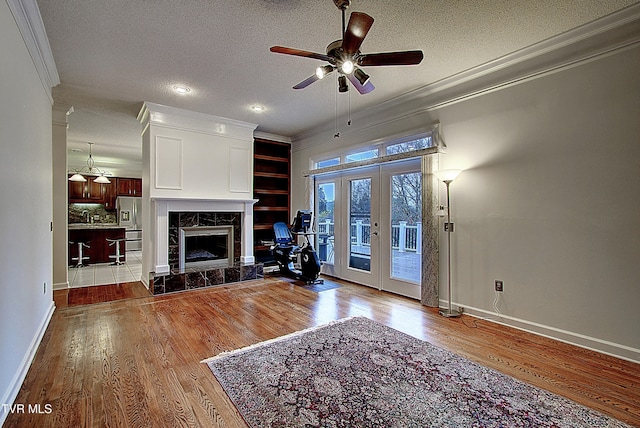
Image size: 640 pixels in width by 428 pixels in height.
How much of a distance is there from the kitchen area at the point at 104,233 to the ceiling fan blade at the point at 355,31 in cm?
542

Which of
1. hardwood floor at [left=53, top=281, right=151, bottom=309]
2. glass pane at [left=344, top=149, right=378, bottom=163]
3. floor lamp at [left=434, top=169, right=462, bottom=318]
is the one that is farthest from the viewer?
glass pane at [left=344, top=149, right=378, bottom=163]

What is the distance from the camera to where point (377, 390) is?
216 centimetres

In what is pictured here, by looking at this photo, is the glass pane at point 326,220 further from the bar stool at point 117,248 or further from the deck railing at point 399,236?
the bar stool at point 117,248

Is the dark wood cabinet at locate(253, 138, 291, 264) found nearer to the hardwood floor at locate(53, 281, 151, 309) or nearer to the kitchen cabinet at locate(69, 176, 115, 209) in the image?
the hardwood floor at locate(53, 281, 151, 309)

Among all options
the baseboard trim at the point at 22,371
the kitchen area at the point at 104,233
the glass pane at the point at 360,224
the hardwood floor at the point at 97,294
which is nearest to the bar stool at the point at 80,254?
the kitchen area at the point at 104,233

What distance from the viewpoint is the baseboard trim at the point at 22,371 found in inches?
75.3

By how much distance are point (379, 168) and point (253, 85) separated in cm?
220

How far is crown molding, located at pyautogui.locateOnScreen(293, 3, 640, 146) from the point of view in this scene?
8.45 ft

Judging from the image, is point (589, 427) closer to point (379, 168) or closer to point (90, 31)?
point (379, 168)

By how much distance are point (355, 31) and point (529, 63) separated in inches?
86.2

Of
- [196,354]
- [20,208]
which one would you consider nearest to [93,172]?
[20,208]

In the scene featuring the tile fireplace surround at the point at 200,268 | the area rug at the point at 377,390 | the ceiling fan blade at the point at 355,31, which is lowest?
the area rug at the point at 377,390

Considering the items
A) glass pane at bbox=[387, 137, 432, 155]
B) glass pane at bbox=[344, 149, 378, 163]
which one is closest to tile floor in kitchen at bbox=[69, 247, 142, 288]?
glass pane at bbox=[344, 149, 378, 163]

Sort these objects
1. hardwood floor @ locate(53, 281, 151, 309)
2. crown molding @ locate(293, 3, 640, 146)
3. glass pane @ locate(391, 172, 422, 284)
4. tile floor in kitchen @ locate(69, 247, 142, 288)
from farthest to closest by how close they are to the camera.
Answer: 1. tile floor in kitchen @ locate(69, 247, 142, 288)
2. glass pane @ locate(391, 172, 422, 284)
3. hardwood floor @ locate(53, 281, 151, 309)
4. crown molding @ locate(293, 3, 640, 146)
